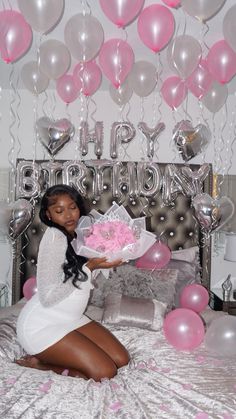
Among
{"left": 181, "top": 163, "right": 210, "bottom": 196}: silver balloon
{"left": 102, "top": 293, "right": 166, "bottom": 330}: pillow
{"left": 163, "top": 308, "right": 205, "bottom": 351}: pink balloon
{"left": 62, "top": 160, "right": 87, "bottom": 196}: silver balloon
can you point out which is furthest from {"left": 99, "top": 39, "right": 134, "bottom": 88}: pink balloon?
{"left": 163, "top": 308, "right": 205, "bottom": 351}: pink balloon

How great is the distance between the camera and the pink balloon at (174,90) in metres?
3.21

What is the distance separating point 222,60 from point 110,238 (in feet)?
4.54

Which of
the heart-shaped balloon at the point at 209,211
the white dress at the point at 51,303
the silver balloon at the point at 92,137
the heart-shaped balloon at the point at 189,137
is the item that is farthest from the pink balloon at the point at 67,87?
the white dress at the point at 51,303

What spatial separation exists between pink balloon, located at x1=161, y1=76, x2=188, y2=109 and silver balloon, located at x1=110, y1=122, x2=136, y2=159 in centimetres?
33

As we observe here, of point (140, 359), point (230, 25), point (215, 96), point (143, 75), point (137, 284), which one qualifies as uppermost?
point (230, 25)

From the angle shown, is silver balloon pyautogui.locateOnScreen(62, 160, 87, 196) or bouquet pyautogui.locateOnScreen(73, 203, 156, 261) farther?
silver balloon pyautogui.locateOnScreen(62, 160, 87, 196)

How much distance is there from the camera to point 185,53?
269cm

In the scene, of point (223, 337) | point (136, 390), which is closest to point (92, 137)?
point (223, 337)

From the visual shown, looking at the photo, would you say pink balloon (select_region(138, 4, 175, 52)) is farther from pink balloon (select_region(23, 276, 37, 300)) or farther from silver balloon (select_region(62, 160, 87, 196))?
pink balloon (select_region(23, 276, 37, 300))

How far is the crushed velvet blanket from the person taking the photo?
1.58 meters

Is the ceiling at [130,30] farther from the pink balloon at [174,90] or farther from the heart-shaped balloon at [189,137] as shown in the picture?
the heart-shaped balloon at [189,137]

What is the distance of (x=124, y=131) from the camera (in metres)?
3.50

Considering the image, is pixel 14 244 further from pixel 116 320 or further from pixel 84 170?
pixel 116 320

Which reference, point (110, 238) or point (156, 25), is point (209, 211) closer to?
point (110, 238)
